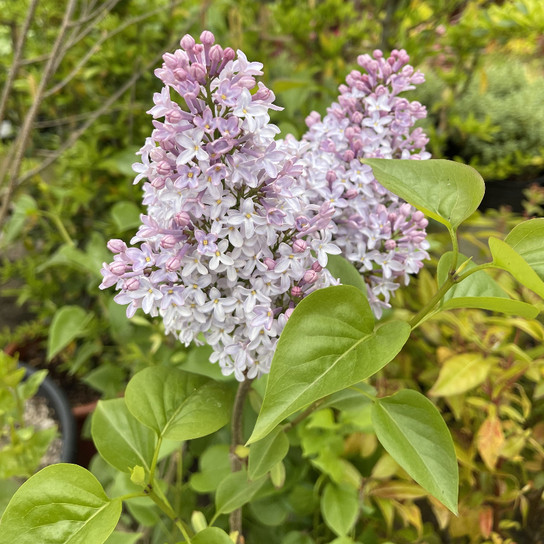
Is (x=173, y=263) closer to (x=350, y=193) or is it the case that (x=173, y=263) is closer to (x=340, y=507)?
(x=350, y=193)

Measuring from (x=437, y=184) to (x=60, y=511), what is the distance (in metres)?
0.38

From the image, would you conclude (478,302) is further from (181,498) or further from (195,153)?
(181,498)

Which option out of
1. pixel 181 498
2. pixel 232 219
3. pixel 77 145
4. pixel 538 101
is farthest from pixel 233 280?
pixel 538 101

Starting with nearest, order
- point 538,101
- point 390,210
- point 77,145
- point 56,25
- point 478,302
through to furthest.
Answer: point 478,302
point 390,210
point 77,145
point 56,25
point 538,101

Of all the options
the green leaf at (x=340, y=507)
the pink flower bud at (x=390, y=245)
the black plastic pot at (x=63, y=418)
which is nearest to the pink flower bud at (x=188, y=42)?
the pink flower bud at (x=390, y=245)

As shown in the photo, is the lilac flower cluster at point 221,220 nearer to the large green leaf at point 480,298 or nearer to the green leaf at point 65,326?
the large green leaf at point 480,298

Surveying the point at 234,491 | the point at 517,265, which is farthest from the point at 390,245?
the point at 234,491

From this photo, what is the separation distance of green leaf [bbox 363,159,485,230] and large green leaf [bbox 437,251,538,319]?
0.04 meters

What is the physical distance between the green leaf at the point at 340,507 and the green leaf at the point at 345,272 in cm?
30

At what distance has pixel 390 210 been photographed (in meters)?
0.51

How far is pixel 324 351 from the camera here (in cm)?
35

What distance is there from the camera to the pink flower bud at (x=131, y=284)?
394 millimetres

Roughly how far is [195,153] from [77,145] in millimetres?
866

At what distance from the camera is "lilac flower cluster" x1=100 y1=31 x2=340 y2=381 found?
0.36 m
